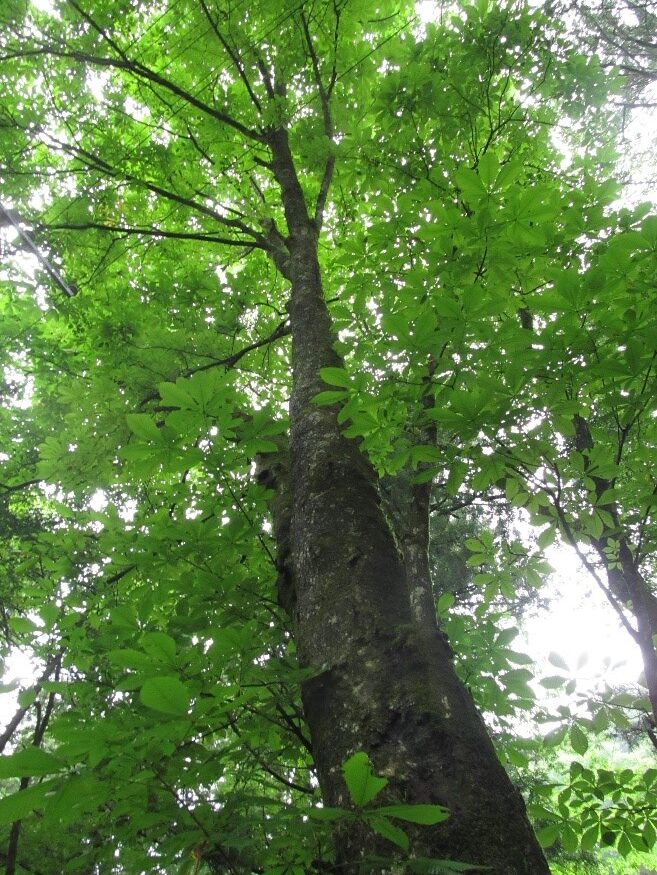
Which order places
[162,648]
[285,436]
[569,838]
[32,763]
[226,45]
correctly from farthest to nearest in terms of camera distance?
[226,45], [285,436], [569,838], [162,648], [32,763]

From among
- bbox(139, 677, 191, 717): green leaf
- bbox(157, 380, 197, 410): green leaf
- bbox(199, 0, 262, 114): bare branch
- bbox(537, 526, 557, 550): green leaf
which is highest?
bbox(199, 0, 262, 114): bare branch

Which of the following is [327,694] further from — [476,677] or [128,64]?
[128,64]

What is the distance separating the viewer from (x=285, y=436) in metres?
2.45

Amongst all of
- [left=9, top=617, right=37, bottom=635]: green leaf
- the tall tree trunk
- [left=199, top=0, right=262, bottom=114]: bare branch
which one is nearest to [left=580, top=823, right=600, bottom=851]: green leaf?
the tall tree trunk

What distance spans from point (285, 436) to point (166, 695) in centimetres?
174

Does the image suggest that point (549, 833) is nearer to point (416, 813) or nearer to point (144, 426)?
point (416, 813)

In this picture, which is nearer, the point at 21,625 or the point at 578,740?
the point at 21,625

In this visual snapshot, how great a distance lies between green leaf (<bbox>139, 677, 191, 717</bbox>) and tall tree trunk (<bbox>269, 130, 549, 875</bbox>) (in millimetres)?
316

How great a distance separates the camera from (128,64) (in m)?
2.88

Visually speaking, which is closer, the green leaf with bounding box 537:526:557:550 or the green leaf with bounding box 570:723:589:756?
the green leaf with bounding box 570:723:589:756

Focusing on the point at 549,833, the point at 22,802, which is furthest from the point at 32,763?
the point at 549,833

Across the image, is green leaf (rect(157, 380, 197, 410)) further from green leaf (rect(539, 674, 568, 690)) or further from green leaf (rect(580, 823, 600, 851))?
green leaf (rect(580, 823, 600, 851))

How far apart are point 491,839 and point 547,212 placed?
1421 mm

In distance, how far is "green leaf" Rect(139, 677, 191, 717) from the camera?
745 millimetres
